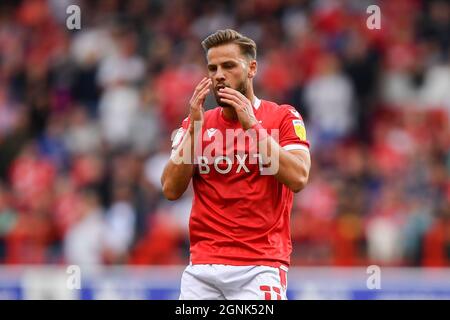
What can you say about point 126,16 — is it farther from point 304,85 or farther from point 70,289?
point 70,289

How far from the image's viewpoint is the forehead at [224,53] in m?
6.35

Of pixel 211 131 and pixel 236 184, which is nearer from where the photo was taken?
pixel 236 184

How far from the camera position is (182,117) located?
14727 millimetres

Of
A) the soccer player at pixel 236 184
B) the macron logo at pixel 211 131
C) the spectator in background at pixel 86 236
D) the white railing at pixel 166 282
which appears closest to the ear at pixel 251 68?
the soccer player at pixel 236 184

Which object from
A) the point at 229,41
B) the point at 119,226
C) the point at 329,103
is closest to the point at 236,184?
the point at 229,41

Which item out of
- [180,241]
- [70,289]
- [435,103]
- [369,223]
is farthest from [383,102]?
[70,289]

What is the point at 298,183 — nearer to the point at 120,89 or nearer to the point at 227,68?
the point at 227,68

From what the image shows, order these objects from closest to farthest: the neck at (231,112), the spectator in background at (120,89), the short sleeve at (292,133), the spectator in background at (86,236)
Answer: the short sleeve at (292,133)
the neck at (231,112)
the spectator in background at (86,236)
the spectator in background at (120,89)

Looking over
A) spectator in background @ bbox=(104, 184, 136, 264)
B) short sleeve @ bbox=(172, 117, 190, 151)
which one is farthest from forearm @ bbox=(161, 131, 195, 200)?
spectator in background @ bbox=(104, 184, 136, 264)

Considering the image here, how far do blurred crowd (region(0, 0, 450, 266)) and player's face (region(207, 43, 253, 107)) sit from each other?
6131 mm

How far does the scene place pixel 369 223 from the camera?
496 inches

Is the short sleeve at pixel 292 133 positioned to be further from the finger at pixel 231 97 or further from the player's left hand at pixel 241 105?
the finger at pixel 231 97

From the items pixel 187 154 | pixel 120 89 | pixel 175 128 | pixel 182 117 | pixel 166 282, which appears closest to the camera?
pixel 187 154

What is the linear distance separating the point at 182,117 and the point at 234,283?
861cm
